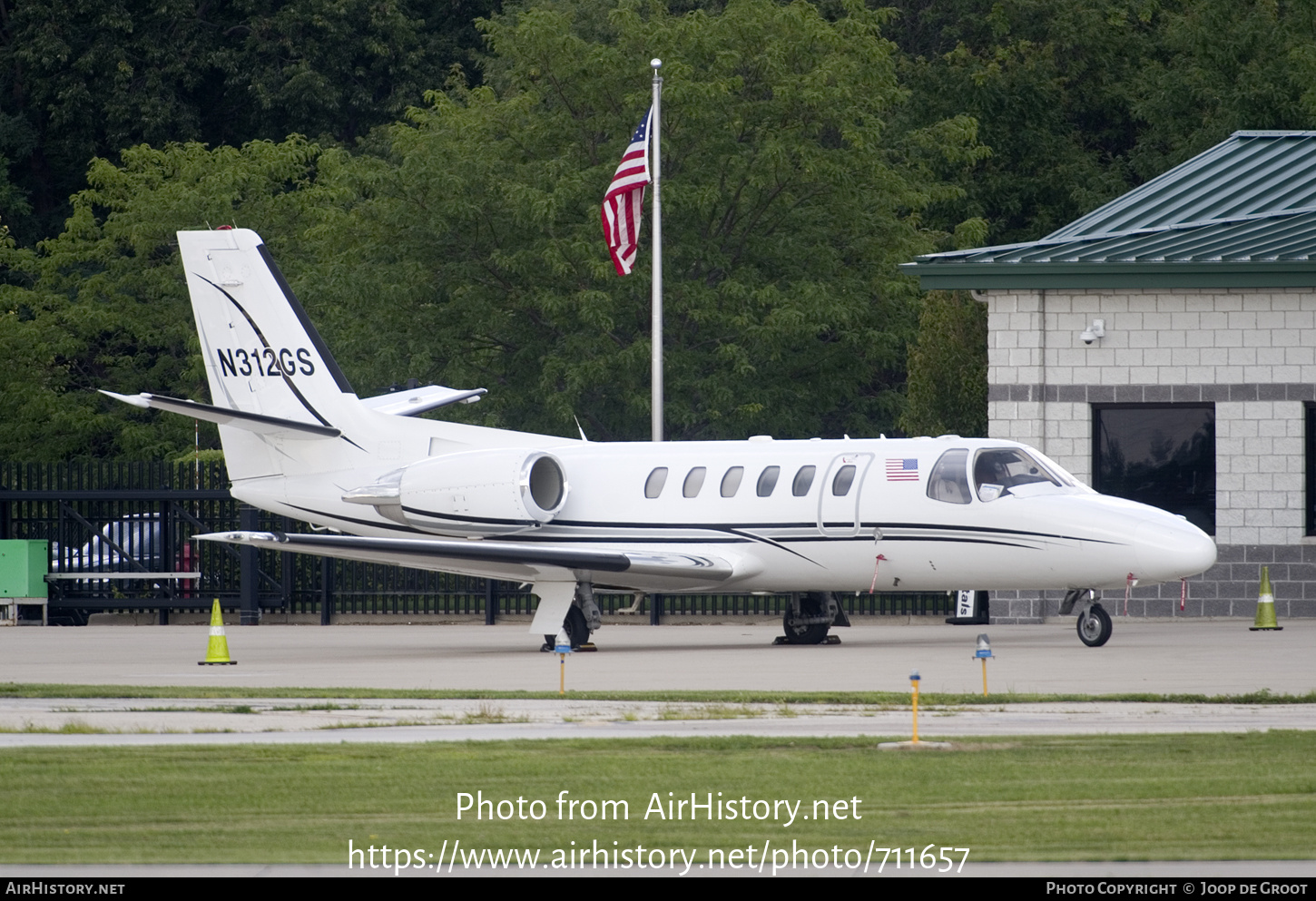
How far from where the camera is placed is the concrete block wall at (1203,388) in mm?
26375

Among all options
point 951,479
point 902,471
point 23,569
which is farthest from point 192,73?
point 951,479

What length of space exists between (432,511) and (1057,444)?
869cm

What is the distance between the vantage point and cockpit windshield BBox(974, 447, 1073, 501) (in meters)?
22.2

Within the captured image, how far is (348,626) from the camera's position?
30.9 m

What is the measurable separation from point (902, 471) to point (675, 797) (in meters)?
12.7

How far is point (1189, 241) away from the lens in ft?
90.7

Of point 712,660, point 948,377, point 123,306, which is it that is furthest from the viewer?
point 123,306

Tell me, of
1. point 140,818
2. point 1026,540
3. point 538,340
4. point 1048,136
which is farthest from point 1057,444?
point 1048,136

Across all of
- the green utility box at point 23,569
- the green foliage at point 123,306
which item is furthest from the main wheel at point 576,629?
the green foliage at point 123,306

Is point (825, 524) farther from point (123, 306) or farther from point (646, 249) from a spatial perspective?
point (123, 306)

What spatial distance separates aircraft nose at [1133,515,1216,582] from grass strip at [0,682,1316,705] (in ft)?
17.4

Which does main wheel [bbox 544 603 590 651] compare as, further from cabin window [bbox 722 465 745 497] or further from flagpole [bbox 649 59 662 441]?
flagpole [bbox 649 59 662 441]

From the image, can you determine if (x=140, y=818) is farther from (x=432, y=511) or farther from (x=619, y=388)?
(x=619, y=388)

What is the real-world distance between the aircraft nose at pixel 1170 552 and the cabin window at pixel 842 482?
11.1 feet
